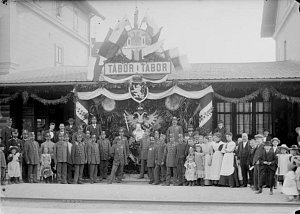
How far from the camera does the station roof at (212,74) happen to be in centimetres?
1444

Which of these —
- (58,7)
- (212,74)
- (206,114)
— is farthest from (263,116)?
(58,7)

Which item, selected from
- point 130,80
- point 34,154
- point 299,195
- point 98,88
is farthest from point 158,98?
point 299,195

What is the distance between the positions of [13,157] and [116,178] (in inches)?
133

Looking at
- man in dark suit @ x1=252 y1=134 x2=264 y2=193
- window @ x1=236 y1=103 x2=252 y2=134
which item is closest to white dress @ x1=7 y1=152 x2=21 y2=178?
man in dark suit @ x1=252 y1=134 x2=264 y2=193

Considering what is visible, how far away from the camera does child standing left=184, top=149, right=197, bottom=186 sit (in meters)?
12.5

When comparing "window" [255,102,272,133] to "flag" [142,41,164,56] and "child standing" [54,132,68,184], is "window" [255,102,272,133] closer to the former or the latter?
"flag" [142,41,164,56]

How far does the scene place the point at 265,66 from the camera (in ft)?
55.6

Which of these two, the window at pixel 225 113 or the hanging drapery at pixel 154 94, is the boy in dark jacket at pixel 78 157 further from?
the window at pixel 225 113

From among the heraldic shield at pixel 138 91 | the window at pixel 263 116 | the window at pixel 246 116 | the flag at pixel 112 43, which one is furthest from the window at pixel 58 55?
the window at pixel 263 116

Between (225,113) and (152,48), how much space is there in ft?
14.2

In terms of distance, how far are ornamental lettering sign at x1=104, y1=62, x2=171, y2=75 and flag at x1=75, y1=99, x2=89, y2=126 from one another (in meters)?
1.49

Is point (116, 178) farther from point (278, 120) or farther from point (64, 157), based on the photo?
point (278, 120)

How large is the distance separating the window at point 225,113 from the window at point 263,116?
3.56ft

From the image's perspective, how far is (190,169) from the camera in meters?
12.5
